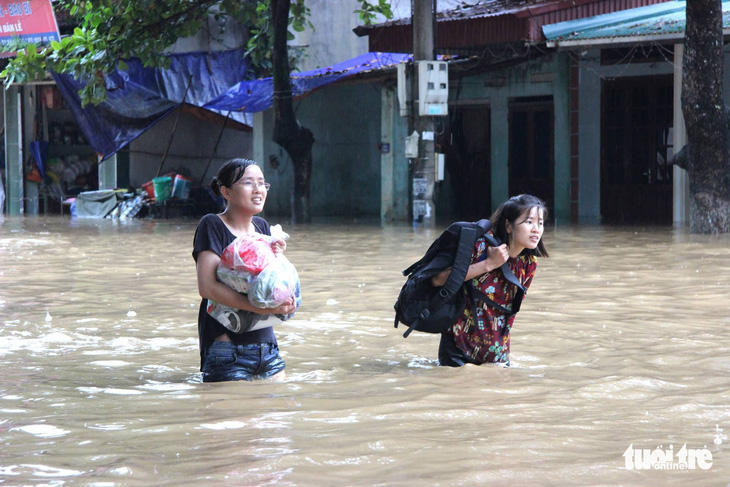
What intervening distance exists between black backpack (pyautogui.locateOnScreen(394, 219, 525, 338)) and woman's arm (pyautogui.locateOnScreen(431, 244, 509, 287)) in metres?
0.03

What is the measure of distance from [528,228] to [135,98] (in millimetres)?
19589

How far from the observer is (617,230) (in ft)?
56.0

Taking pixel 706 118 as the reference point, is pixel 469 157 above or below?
below

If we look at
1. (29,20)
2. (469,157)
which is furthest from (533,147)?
(29,20)

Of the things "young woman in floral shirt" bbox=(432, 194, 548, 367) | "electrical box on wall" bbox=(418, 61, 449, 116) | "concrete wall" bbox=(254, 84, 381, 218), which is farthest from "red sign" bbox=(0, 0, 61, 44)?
"young woman in floral shirt" bbox=(432, 194, 548, 367)

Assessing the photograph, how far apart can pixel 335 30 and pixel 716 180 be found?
41.6 feet

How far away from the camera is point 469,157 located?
23.8 metres

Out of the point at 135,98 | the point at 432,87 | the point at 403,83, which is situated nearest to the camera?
the point at 432,87

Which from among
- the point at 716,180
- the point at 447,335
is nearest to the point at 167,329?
the point at 447,335

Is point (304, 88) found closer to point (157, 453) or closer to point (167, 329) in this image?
point (167, 329)

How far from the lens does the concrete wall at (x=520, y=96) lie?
69.5 ft

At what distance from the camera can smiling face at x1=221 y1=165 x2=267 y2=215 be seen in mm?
4906

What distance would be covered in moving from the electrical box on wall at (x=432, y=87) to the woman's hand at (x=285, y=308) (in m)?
13.5

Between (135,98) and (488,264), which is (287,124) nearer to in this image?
(135,98)
